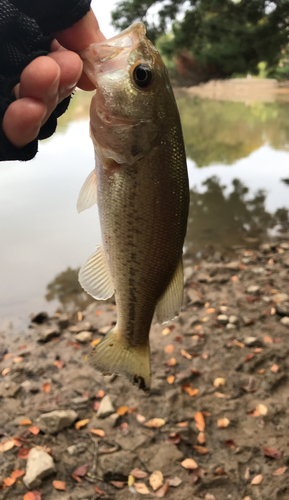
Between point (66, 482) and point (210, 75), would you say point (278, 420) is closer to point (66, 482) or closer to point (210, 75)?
point (66, 482)

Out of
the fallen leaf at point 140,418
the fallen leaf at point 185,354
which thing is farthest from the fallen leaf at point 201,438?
the fallen leaf at point 185,354

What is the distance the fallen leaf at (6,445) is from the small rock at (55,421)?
0.22 metres

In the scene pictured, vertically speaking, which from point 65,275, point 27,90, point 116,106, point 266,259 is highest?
point 27,90

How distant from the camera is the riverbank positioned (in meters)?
21.6

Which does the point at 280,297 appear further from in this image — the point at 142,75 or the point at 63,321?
the point at 142,75

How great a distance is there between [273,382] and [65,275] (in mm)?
3384

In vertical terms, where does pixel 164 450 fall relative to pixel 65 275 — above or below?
above

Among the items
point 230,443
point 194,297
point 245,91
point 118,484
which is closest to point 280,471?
point 230,443

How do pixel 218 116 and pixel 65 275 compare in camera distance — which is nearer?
pixel 65 275

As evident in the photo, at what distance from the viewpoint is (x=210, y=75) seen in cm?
826

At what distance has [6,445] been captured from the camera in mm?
2727

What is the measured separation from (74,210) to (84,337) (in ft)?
13.9

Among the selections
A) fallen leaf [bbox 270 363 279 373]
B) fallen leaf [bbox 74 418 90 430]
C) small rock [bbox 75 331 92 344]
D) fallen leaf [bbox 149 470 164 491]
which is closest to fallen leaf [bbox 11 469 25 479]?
fallen leaf [bbox 74 418 90 430]

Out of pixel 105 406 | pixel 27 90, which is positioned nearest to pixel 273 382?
pixel 105 406
